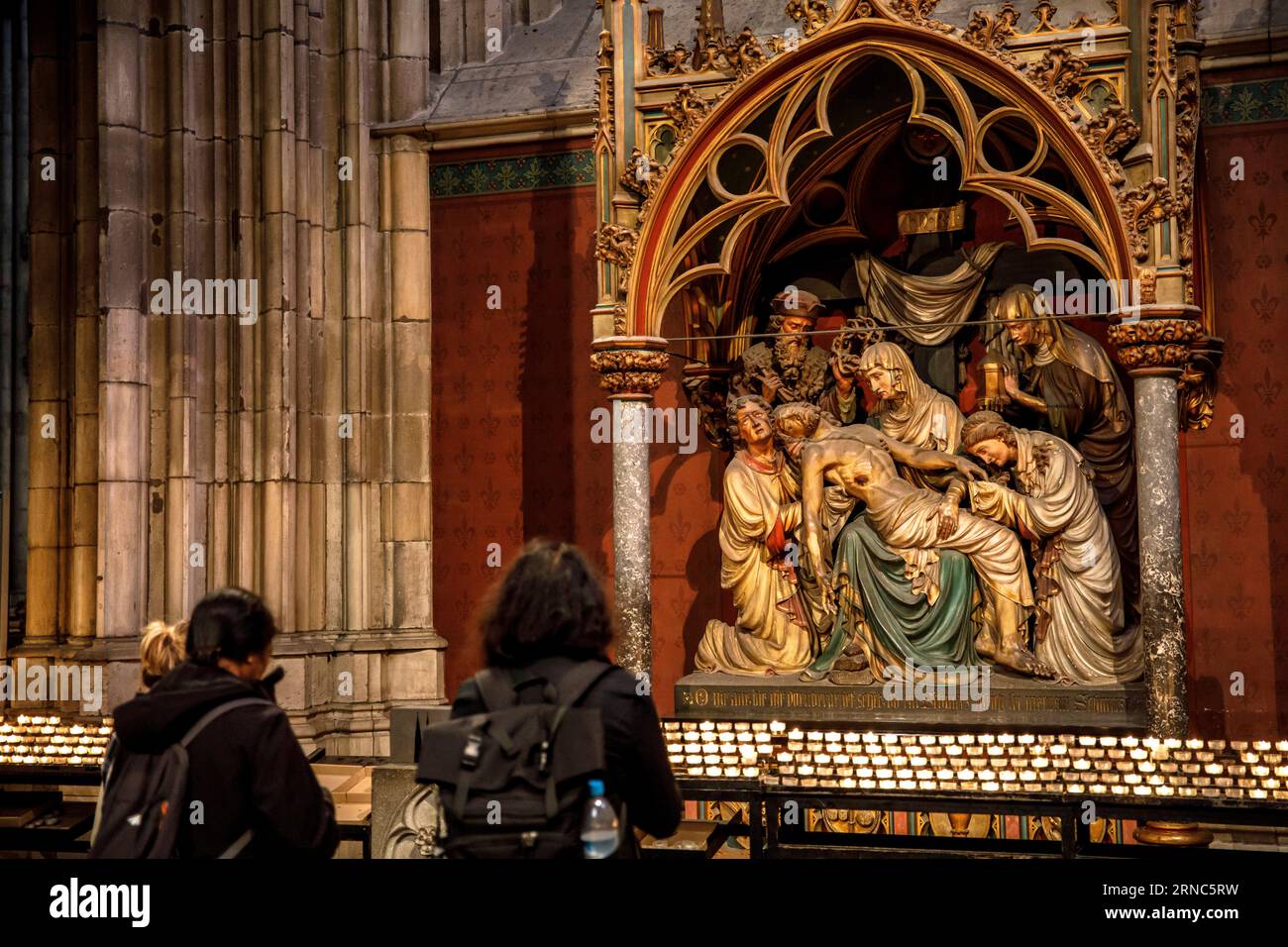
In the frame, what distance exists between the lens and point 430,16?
37.0 ft

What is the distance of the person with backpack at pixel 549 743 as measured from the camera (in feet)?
9.71

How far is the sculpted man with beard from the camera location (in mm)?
9047

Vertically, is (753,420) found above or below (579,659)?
above

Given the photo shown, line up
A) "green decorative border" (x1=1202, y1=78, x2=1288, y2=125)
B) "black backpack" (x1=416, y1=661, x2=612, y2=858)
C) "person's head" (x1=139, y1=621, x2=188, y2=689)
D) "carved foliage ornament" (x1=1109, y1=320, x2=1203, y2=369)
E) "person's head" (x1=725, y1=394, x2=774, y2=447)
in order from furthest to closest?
"person's head" (x1=725, y1=394, x2=774, y2=447) → "green decorative border" (x1=1202, y1=78, x2=1288, y2=125) → "carved foliage ornament" (x1=1109, y1=320, x2=1203, y2=369) → "person's head" (x1=139, y1=621, x2=188, y2=689) → "black backpack" (x1=416, y1=661, x2=612, y2=858)

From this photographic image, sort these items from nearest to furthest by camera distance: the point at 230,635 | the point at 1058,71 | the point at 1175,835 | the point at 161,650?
the point at 230,635, the point at 161,650, the point at 1175,835, the point at 1058,71

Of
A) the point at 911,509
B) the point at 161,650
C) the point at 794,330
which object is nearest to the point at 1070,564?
the point at 911,509

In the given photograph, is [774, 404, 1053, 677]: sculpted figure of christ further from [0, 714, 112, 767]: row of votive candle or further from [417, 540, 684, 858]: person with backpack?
[417, 540, 684, 858]: person with backpack

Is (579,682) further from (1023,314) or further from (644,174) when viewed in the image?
(1023,314)

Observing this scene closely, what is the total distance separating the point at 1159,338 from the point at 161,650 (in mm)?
5073

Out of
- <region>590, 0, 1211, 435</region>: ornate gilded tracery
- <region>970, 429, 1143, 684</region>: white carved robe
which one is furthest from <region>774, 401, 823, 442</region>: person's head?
<region>970, 429, 1143, 684</region>: white carved robe

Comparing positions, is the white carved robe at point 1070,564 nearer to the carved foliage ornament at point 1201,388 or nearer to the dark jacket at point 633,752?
the carved foliage ornament at point 1201,388

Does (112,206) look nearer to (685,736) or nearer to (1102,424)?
(685,736)

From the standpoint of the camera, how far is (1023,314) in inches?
331

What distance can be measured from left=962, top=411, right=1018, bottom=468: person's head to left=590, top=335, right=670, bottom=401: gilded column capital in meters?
1.80
